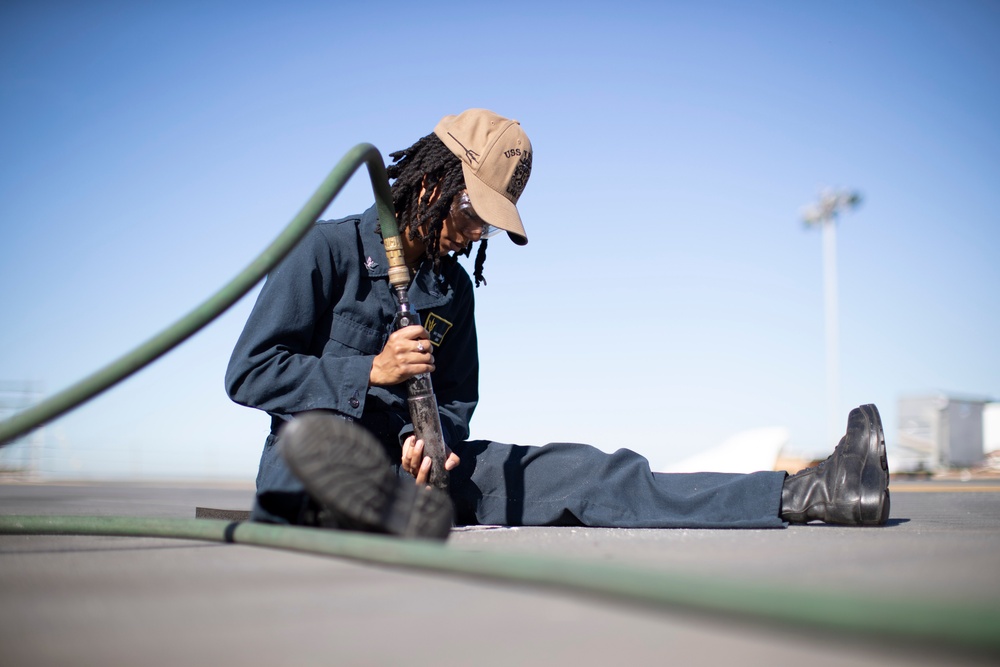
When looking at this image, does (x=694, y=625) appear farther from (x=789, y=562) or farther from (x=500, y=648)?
Answer: (x=789, y=562)

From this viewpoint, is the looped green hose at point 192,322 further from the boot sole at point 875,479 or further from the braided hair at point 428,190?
the boot sole at point 875,479

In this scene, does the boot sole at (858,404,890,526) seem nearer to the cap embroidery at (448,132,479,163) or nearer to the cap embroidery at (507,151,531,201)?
the cap embroidery at (507,151,531,201)

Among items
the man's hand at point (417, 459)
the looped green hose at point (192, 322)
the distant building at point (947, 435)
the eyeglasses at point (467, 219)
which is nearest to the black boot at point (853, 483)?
the man's hand at point (417, 459)

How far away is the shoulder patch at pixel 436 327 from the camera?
7.67 feet

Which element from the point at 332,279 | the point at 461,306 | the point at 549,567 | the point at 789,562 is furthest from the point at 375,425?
the point at 549,567

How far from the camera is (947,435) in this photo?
16.6 meters

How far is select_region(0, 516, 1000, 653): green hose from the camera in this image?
596 millimetres

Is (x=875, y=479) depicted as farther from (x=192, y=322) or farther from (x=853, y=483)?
(x=192, y=322)

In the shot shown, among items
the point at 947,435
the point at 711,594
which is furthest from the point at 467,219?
the point at 947,435

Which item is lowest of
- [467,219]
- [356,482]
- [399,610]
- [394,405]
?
[399,610]

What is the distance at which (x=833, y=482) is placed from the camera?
6.84 feet

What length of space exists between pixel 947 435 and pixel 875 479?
16.9 metres

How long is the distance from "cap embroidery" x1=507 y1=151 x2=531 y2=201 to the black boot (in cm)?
107

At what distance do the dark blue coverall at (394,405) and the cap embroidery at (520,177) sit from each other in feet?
1.09
